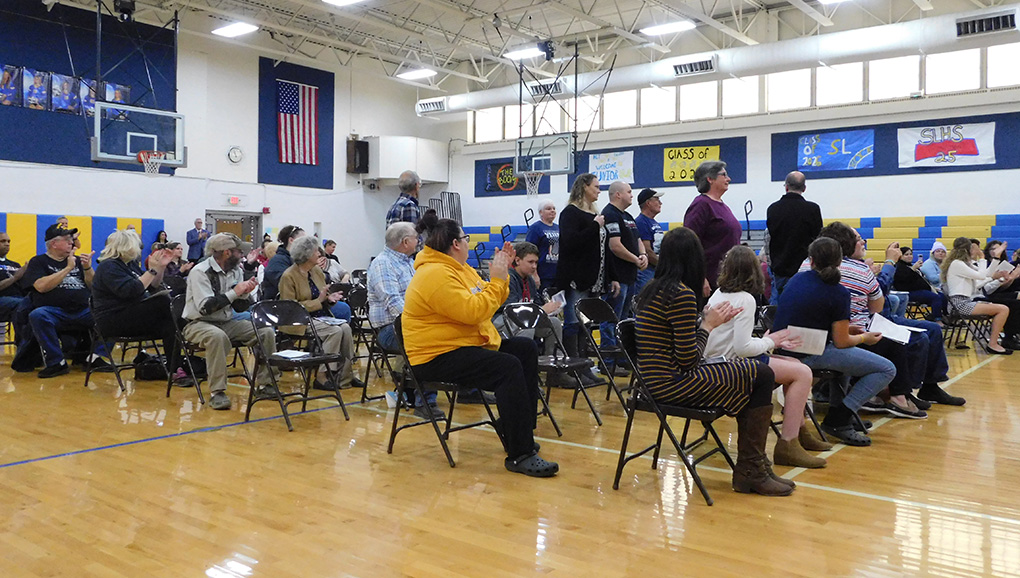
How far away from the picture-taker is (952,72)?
11.9 meters

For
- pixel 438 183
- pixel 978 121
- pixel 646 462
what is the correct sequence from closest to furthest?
pixel 646 462
pixel 978 121
pixel 438 183

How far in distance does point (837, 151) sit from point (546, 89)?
5008 mm

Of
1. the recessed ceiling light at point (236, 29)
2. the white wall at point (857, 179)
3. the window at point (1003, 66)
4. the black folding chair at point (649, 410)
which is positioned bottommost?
the black folding chair at point (649, 410)

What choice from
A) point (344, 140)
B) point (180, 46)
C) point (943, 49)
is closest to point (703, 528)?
point (943, 49)

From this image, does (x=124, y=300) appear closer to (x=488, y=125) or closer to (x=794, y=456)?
(x=794, y=456)

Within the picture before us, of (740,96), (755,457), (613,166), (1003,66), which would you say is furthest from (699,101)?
(755,457)

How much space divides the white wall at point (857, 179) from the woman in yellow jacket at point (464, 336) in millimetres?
10840

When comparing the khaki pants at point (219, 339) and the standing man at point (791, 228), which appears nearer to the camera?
the khaki pants at point (219, 339)

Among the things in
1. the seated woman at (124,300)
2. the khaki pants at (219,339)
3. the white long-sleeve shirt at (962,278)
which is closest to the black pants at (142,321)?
the seated woman at (124,300)

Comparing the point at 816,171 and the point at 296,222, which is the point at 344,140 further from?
the point at 816,171

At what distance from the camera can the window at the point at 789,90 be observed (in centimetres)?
1318

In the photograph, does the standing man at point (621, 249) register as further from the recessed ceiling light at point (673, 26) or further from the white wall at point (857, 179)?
the white wall at point (857, 179)

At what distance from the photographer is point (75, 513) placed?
2900 mm

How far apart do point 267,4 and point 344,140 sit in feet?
13.0
